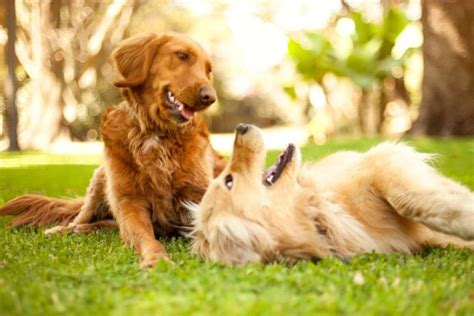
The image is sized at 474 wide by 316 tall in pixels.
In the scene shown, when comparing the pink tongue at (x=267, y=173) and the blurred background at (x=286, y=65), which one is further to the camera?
the blurred background at (x=286, y=65)

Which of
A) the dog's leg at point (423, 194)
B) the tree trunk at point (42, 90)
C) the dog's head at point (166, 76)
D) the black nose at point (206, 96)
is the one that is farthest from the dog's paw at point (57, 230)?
the tree trunk at point (42, 90)

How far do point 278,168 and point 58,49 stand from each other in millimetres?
15896

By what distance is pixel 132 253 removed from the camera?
148 inches

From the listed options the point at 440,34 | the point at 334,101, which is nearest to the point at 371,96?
the point at 334,101

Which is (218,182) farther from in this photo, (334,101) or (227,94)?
(227,94)

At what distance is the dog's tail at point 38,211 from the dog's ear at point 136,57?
4.37ft

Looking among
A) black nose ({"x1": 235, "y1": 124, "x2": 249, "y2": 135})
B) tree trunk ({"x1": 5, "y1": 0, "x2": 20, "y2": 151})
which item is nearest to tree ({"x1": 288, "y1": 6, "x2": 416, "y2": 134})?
tree trunk ({"x1": 5, "y1": 0, "x2": 20, "y2": 151})

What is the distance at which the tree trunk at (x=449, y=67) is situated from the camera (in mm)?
10664

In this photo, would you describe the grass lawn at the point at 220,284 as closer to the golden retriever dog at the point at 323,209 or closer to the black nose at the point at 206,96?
the golden retriever dog at the point at 323,209

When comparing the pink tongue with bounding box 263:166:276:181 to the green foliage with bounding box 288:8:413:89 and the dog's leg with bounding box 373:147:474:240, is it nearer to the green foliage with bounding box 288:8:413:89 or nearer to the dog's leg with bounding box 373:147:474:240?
the dog's leg with bounding box 373:147:474:240

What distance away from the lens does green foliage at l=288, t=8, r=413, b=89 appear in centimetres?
1656

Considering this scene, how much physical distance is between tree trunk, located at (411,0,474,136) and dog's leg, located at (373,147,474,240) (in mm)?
7352

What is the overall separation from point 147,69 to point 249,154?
4.13 ft

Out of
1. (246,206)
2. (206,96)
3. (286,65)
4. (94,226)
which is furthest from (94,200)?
(286,65)
